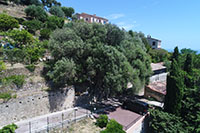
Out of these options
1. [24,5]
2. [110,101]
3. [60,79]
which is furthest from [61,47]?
[24,5]

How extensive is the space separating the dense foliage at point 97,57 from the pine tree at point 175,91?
3714 millimetres

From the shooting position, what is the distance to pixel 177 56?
18.8m

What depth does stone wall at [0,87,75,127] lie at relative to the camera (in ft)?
39.1

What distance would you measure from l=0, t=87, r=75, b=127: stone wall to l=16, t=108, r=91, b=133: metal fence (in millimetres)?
876

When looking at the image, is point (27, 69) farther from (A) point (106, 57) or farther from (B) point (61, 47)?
(A) point (106, 57)

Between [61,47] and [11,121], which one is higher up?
[61,47]

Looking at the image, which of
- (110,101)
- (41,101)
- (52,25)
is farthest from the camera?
(52,25)

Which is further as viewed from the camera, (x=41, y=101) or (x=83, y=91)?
(x=83, y=91)

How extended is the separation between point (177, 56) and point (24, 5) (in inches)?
2219

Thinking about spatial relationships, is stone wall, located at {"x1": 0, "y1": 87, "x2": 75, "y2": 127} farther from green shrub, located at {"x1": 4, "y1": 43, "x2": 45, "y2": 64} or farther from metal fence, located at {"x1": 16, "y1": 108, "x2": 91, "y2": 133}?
green shrub, located at {"x1": 4, "y1": 43, "x2": 45, "y2": 64}

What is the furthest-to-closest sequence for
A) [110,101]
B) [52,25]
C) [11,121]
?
1. [52,25]
2. [110,101]
3. [11,121]

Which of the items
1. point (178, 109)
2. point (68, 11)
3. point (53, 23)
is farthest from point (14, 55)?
point (68, 11)

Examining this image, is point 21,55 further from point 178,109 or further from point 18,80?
point 178,109

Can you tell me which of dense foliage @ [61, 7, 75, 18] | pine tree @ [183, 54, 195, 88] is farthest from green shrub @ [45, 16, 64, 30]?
pine tree @ [183, 54, 195, 88]
